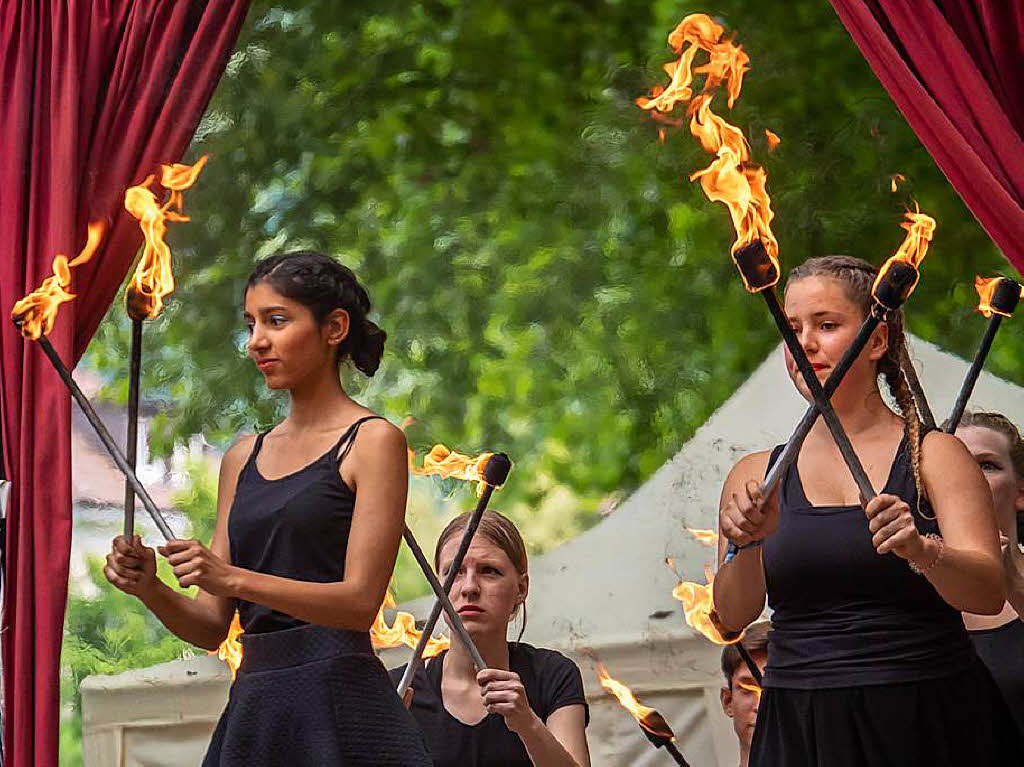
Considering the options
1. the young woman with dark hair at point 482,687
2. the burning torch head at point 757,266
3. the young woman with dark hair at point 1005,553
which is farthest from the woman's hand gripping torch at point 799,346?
the young woman with dark hair at point 482,687

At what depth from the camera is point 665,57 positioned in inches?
117

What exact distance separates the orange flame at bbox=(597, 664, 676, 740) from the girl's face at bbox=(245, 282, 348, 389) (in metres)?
1.02

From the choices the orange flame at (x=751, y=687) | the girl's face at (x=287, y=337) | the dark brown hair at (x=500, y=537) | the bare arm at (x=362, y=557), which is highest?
the girl's face at (x=287, y=337)

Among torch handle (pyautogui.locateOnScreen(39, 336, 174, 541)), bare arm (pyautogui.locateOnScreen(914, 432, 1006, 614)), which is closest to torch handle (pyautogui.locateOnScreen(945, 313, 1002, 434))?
bare arm (pyautogui.locateOnScreen(914, 432, 1006, 614))

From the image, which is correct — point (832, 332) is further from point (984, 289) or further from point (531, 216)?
point (531, 216)

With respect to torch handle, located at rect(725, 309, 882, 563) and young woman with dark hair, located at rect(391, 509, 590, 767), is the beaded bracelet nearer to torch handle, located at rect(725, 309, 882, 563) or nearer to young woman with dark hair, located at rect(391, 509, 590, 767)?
torch handle, located at rect(725, 309, 882, 563)

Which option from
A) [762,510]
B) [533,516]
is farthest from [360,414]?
[533,516]

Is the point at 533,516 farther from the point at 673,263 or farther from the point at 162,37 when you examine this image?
the point at 162,37

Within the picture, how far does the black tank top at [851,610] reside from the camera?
1.51 metres

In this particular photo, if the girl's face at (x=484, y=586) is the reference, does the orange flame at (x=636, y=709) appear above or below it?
below

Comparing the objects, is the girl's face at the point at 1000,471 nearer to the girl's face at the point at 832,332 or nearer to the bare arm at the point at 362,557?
the girl's face at the point at 832,332

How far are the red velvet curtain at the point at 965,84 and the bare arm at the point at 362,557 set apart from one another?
1130 millimetres

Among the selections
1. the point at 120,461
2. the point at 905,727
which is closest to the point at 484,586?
the point at 120,461

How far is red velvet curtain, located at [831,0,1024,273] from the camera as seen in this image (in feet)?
7.49
